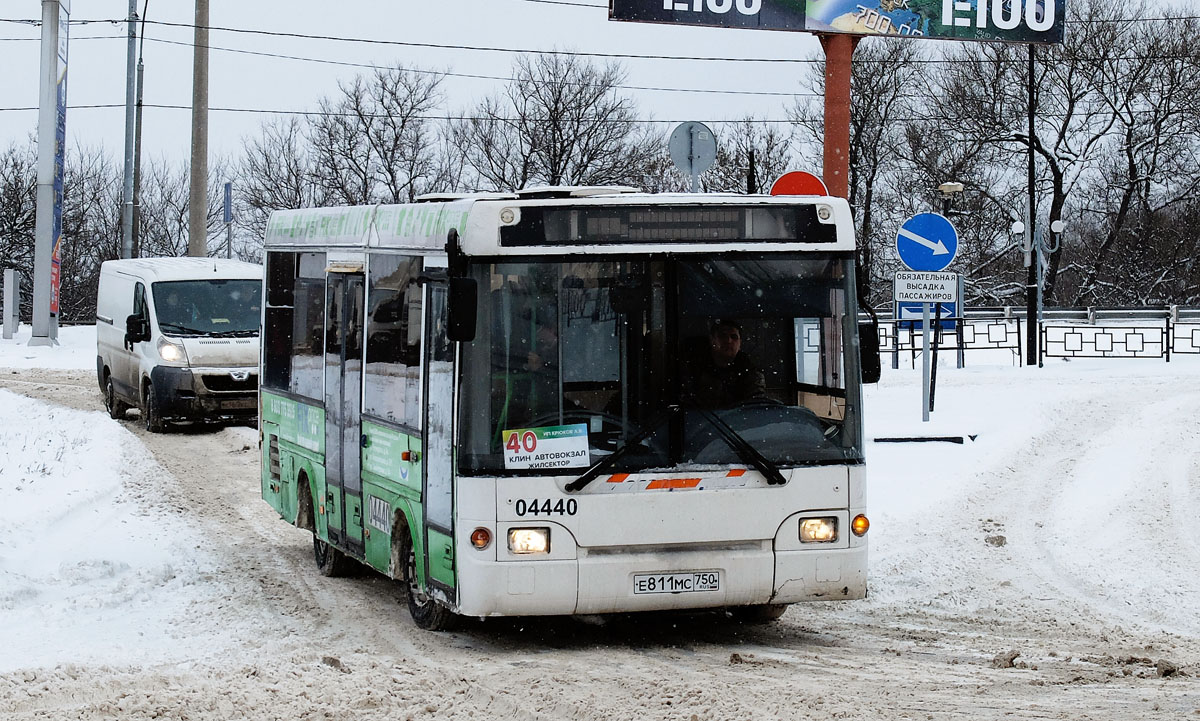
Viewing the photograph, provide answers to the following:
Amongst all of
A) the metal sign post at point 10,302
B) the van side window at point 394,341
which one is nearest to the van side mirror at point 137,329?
the van side window at point 394,341

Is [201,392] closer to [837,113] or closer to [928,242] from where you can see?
[837,113]

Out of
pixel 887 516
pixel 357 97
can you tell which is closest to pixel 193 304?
pixel 887 516

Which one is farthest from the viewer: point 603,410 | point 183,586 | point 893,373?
point 893,373

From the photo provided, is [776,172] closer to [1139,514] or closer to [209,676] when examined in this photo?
[1139,514]

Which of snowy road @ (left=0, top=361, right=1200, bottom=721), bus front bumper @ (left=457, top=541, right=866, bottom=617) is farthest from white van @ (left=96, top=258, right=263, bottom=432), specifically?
bus front bumper @ (left=457, top=541, right=866, bottom=617)

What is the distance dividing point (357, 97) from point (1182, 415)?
50.7 metres

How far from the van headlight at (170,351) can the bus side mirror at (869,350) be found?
44.2 feet

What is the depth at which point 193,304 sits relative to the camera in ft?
70.0

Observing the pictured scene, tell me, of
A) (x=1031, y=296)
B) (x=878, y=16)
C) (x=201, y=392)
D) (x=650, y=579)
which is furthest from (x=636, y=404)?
(x=1031, y=296)

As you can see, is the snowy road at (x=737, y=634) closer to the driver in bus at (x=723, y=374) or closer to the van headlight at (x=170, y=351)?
the driver in bus at (x=723, y=374)

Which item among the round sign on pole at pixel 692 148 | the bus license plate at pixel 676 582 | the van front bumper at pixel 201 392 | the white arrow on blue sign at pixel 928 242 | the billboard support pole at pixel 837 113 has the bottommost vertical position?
the bus license plate at pixel 676 582

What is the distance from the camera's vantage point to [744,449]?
27.6 ft

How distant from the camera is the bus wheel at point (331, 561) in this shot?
1118 cm

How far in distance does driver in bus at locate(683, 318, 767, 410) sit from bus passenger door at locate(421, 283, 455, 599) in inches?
48.0
